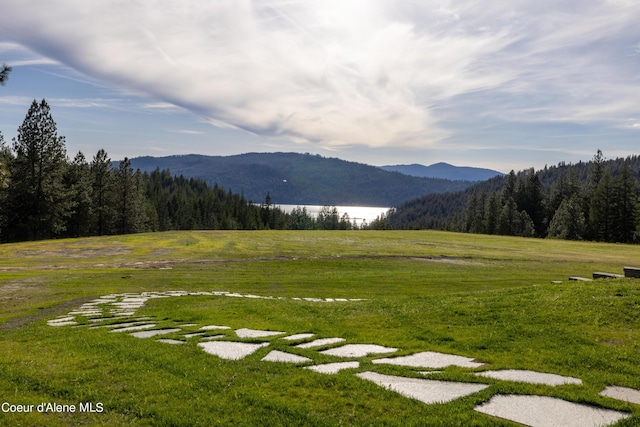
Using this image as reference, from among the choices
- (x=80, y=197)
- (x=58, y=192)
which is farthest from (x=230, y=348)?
(x=80, y=197)

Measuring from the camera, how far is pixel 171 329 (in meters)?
11.7

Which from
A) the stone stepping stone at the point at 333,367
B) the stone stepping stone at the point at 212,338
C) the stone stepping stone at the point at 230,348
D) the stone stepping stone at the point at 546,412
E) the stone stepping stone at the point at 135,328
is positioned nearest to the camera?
the stone stepping stone at the point at 546,412

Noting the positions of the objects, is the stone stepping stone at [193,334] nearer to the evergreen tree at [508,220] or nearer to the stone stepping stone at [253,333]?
the stone stepping stone at [253,333]

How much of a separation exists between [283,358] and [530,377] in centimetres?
488

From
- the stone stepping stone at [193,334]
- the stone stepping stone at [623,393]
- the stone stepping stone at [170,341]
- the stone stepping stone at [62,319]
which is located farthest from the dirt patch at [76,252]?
the stone stepping stone at [623,393]

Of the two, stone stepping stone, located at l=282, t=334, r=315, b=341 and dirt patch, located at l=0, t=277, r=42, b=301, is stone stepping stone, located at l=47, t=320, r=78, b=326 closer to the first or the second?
dirt patch, located at l=0, t=277, r=42, b=301

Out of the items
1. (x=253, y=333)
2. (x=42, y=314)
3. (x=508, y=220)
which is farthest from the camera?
(x=508, y=220)

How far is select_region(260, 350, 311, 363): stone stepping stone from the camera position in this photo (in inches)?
326

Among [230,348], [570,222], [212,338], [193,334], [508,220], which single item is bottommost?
[193,334]

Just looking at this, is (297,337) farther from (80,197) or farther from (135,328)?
(80,197)

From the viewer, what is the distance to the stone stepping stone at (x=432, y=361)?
7945 millimetres

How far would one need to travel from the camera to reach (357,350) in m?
9.15

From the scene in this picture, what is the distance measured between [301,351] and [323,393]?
239cm

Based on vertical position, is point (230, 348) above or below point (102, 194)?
below
